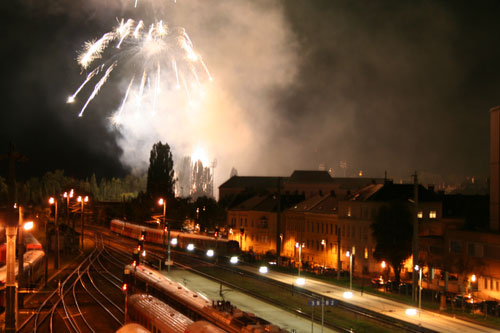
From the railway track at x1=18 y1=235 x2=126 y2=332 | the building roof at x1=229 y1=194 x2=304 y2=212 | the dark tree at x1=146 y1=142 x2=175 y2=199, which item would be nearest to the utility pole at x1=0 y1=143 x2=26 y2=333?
the railway track at x1=18 y1=235 x2=126 y2=332

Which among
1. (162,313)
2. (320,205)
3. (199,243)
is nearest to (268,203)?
(320,205)

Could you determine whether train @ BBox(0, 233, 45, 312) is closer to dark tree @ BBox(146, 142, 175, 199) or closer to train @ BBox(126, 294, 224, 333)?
train @ BBox(126, 294, 224, 333)

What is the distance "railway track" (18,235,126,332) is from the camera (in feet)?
89.5

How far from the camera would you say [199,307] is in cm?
1997

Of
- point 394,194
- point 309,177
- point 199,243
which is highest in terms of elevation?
point 309,177

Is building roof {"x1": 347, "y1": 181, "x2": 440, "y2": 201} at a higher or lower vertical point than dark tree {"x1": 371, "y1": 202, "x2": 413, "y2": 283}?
higher

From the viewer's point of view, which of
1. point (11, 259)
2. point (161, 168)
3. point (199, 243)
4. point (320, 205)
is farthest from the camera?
point (161, 168)

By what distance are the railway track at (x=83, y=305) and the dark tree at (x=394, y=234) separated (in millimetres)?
Answer: 24008

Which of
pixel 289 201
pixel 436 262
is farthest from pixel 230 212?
pixel 436 262

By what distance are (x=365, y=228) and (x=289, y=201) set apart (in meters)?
28.8

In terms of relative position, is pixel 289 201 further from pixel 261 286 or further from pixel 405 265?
pixel 261 286

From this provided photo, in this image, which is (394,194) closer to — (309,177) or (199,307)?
(199,307)

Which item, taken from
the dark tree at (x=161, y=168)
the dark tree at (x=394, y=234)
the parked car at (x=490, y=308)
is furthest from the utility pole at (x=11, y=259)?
the dark tree at (x=161, y=168)

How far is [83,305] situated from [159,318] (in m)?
15.5
